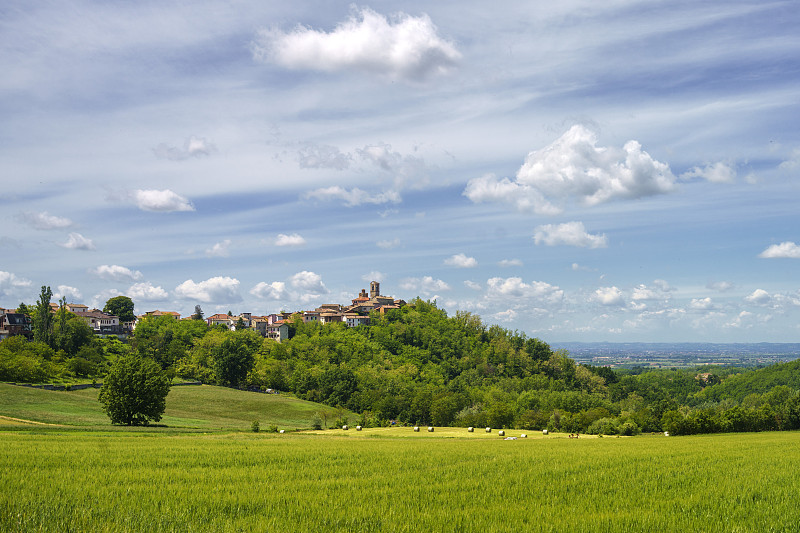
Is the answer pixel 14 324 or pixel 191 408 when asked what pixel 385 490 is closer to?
pixel 191 408

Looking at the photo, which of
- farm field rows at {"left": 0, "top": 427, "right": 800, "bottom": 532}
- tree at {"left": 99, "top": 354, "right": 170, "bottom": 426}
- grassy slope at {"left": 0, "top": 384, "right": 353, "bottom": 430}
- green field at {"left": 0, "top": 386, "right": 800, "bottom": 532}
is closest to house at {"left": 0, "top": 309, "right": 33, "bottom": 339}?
grassy slope at {"left": 0, "top": 384, "right": 353, "bottom": 430}

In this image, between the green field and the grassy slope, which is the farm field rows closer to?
the green field

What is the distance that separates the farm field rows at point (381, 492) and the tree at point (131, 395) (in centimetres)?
4488

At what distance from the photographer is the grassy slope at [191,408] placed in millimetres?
81525

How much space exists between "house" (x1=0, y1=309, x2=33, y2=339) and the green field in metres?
165

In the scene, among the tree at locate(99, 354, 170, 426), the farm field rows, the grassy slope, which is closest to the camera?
the farm field rows

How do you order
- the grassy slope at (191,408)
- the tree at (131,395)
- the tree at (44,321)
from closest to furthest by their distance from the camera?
the tree at (131,395) → the grassy slope at (191,408) → the tree at (44,321)

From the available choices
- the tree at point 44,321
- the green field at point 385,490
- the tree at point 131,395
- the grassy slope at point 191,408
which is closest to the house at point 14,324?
the tree at point 44,321

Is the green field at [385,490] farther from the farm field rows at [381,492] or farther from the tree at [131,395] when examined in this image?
the tree at [131,395]

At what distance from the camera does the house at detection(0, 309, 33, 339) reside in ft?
570

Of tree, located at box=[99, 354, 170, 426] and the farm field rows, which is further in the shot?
tree, located at box=[99, 354, 170, 426]

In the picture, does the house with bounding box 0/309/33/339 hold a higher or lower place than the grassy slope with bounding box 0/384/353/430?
higher

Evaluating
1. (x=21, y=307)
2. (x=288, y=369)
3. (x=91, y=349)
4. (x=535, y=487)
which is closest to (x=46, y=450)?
(x=535, y=487)

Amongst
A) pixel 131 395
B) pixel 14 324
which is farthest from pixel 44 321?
pixel 131 395
